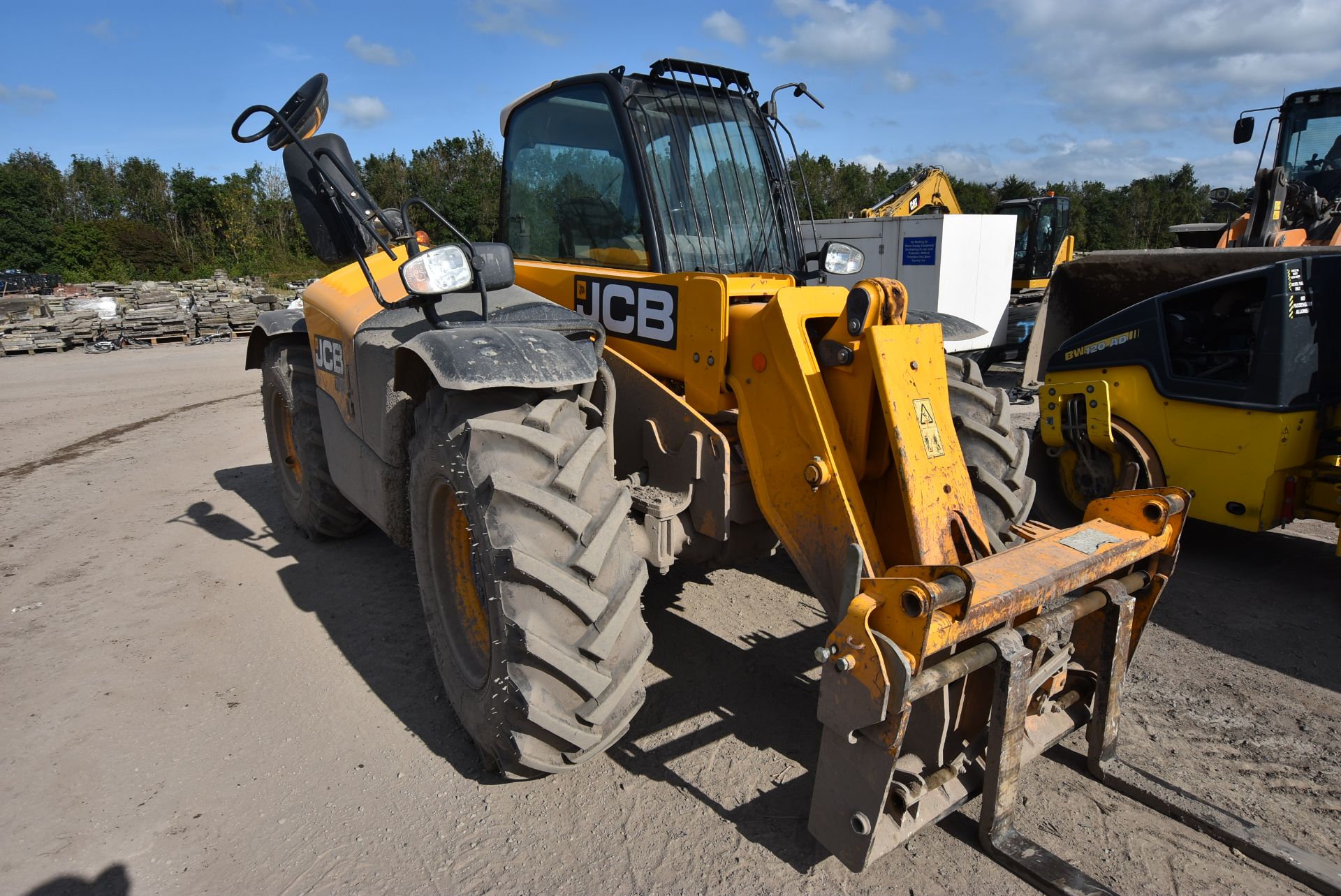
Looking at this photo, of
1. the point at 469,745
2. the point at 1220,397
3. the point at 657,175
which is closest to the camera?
the point at 469,745

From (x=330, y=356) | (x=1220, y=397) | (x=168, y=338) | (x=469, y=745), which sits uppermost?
(x=330, y=356)

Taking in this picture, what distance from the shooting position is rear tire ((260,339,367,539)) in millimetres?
4953

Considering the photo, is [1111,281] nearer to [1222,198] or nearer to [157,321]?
[1222,198]

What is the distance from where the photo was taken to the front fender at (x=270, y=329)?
528cm

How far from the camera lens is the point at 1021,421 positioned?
8.79 meters

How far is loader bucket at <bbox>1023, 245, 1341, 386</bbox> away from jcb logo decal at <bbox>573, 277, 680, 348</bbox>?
3.80m

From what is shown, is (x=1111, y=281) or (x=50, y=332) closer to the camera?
(x=1111, y=281)

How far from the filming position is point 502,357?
2807 mm

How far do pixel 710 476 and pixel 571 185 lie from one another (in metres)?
1.64

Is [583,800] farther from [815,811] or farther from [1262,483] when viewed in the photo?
[1262,483]

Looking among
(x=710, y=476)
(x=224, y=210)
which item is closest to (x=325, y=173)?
(x=710, y=476)

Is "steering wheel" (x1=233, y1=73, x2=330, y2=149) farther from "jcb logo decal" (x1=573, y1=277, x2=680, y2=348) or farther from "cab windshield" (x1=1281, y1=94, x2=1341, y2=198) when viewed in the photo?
"cab windshield" (x1=1281, y1=94, x2=1341, y2=198)

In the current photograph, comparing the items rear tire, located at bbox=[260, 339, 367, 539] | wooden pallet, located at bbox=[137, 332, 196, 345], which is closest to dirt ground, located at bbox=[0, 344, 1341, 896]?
rear tire, located at bbox=[260, 339, 367, 539]

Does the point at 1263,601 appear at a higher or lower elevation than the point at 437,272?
lower
